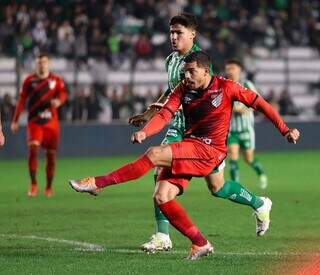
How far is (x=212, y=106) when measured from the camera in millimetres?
9711

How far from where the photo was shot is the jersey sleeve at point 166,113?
369 inches

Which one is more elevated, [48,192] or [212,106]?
[212,106]

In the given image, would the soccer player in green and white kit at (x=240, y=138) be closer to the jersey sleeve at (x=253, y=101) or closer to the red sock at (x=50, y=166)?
the red sock at (x=50, y=166)

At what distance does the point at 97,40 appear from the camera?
27.0 meters

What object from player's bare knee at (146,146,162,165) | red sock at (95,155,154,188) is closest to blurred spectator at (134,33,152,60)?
player's bare knee at (146,146,162,165)

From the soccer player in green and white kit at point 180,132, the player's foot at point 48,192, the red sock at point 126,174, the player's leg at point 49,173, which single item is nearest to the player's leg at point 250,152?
the player's leg at point 49,173

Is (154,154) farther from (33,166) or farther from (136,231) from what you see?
(33,166)

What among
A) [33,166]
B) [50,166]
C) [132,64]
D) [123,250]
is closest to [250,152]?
[50,166]

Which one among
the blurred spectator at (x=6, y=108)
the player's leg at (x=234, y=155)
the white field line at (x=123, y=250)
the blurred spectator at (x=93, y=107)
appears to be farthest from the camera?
the blurred spectator at (x=93, y=107)

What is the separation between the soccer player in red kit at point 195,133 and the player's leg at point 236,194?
→ 0.41 meters

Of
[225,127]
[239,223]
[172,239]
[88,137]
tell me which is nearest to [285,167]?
[88,137]

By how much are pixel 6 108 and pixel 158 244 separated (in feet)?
47.3

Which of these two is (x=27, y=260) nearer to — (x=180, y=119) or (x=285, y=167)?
(x=180, y=119)

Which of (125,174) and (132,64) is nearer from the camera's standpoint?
(125,174)
